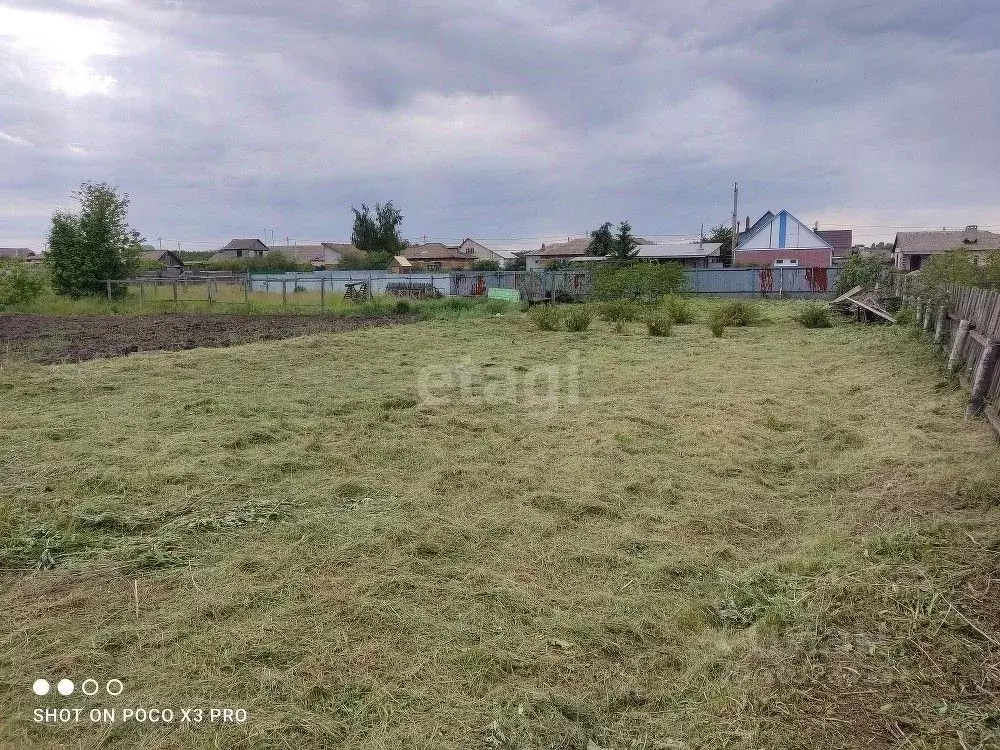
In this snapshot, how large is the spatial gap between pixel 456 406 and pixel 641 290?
1583 centimetres

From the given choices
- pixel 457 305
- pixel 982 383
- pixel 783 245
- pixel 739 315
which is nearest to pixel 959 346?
pixel 982 383

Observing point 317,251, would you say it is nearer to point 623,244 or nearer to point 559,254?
point 559,254

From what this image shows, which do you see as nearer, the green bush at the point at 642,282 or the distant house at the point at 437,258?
the green bush at the point at 642,282

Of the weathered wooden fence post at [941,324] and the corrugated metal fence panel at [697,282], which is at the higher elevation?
the corrugated metal fence panel at [697,282]

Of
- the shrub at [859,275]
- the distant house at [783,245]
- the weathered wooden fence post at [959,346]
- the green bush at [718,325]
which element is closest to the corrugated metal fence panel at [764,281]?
the shrub at [859,275]

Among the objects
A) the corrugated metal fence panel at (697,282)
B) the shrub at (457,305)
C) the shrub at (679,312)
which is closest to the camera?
the shrub at (679,312)

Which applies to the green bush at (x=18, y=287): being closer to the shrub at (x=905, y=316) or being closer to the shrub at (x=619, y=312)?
the shrub at (x=619, y=312)

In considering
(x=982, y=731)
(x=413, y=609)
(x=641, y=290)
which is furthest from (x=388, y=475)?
(x=641, y=290)

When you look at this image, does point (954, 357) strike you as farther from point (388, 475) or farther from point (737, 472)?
point (388, 475)

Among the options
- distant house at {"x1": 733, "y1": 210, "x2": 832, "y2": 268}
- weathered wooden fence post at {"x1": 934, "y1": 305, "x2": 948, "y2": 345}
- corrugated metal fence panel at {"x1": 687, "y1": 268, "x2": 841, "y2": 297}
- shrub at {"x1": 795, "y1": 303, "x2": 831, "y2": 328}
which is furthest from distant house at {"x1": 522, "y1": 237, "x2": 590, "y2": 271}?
weathered wooden fence post at {"x1": 934, "y1": 305, "x2": 948, "y2": 345}

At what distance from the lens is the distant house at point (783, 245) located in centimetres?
3781

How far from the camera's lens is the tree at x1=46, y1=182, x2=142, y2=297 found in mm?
23062

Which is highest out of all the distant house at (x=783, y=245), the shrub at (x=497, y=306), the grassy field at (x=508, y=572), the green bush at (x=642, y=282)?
the distant house at (x=783, y=245)

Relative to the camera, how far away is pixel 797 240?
126 feet
